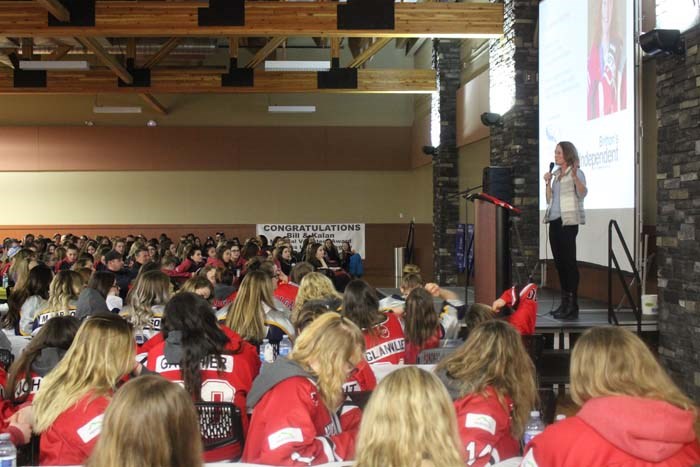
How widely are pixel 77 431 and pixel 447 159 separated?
50.5ft

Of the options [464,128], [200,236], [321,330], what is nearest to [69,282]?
[321,330]

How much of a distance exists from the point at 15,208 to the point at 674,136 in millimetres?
20080

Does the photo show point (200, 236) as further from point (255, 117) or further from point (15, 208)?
point (15, 208)

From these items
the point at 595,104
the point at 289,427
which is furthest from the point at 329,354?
the point at 595,104

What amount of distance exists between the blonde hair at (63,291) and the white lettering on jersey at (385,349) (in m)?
2.63

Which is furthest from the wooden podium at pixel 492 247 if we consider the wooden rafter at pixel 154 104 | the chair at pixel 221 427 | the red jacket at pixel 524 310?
the wooden rafter at pixel 154 104

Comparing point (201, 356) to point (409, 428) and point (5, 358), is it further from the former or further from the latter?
point (409, 428)

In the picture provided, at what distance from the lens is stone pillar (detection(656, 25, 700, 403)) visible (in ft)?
22.8

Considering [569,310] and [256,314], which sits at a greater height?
[256,314]

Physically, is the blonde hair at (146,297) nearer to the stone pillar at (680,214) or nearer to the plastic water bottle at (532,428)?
the plastic water bottle at (532,428)

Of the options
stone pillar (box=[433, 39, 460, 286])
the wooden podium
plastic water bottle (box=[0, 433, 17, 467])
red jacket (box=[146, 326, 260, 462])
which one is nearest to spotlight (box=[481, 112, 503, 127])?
the wooden podium

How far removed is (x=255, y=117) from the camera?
2367 cm

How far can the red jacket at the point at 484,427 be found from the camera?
305 cm

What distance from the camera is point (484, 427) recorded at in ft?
10.2
